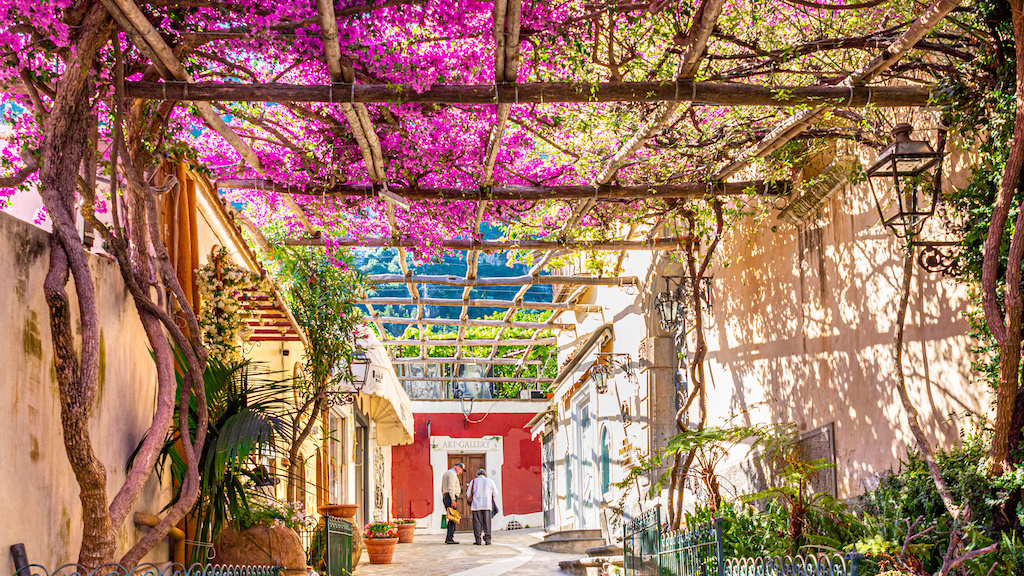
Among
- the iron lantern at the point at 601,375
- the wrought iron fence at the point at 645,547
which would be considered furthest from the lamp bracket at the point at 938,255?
the iron lantern at the point at 601,375

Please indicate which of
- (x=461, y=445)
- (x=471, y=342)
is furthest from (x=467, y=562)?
(x=461, y=445)

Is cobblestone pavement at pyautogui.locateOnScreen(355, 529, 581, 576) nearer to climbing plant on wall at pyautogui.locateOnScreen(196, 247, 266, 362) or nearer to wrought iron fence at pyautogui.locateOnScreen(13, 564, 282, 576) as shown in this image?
climbing plant on wall at pyautogui.locateOnScreen(196, 247, 266, 362)

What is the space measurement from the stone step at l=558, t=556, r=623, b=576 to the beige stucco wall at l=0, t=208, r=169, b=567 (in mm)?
6000

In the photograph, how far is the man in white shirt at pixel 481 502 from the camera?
51.1ft

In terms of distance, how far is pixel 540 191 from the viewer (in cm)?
717

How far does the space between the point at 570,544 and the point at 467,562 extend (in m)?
2.82

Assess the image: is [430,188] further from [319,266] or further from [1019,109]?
[1019,109]

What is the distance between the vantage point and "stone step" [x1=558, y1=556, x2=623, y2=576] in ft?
31.7

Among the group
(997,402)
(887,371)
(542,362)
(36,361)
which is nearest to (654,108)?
(887,371)

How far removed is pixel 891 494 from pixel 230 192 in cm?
678

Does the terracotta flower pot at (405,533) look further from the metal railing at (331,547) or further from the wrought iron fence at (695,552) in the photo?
the wrought iron fence at (695,552)

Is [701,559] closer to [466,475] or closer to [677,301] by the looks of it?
[677,301]

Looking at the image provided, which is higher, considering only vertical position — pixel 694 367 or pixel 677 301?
pixel 677 301

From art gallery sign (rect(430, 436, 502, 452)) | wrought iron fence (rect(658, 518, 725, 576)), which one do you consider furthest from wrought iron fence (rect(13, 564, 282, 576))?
art gallery sign (rect(430, 436, 502, 452))
